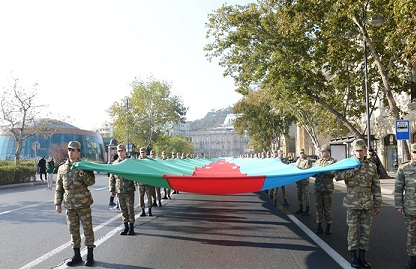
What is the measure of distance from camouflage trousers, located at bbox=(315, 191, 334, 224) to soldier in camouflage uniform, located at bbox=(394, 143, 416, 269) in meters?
2.81

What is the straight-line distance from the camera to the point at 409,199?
6098 mm

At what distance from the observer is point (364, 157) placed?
652 cm

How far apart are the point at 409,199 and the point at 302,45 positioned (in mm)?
16852

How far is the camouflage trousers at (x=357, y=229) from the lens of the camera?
6.17 metres

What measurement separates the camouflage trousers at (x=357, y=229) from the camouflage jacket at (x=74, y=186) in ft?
14.0

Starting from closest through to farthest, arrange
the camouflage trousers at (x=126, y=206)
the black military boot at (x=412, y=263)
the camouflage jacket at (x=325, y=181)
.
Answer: the black military boot at (x=412, y=263)
the camouflage trousers at (x=126, y=206)
the camouflage jacket at (x=325, y=181)

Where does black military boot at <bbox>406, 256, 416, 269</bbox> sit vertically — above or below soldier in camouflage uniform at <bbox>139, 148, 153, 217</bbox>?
below

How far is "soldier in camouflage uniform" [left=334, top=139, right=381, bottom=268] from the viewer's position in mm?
6184

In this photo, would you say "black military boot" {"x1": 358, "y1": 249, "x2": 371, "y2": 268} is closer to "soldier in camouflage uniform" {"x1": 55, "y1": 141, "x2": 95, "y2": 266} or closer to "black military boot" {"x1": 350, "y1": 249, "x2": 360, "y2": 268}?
"black military boot" {"x1": 350, "y1": 249, "x2": 360, "y2": 268}

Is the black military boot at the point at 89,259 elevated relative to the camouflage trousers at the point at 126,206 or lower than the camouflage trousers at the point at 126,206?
lower

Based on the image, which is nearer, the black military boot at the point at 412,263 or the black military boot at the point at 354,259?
the black military boot at the point at 412,263

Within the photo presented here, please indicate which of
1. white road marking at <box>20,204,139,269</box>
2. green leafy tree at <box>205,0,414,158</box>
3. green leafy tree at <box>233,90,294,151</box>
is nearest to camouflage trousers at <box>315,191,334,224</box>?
white road marking at <box>20,204,139,269</box>

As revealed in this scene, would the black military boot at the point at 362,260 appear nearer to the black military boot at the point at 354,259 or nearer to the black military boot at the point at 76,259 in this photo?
the black military boot at the point at 354,259

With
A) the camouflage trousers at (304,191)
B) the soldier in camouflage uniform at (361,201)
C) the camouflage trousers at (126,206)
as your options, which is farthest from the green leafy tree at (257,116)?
the soldier in camouflage uniform at (361,201)
